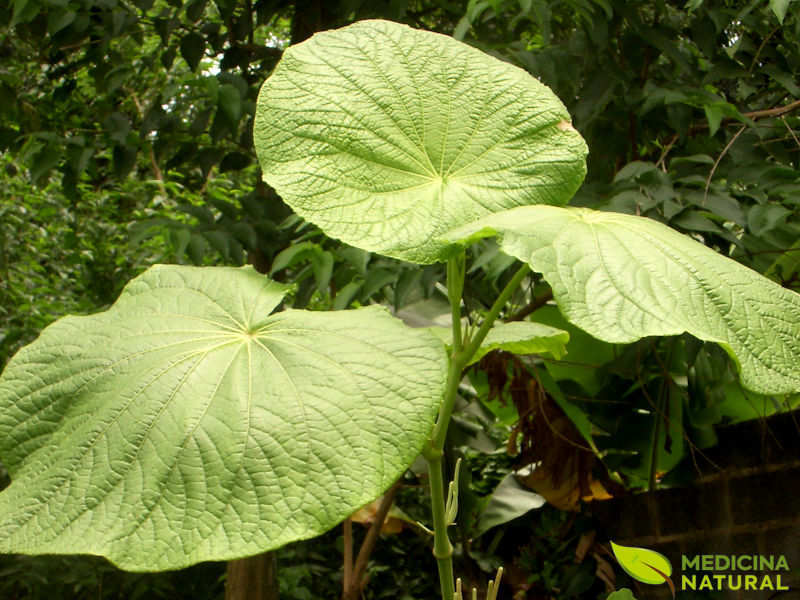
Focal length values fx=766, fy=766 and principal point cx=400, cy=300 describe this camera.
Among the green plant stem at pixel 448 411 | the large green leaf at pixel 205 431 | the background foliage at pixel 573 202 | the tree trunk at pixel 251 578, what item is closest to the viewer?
the large green leaf at pixel 205 431

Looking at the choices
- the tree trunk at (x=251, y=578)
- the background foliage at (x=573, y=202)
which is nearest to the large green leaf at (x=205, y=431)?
the background foliage at (x=573, y=202)

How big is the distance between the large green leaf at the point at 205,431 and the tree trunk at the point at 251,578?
1.10 meters

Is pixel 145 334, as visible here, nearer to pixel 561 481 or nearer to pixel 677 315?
pixel 677 315

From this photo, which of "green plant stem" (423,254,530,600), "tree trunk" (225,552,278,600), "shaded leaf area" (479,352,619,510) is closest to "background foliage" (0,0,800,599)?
"shaded leaf area" (479,352,619,510)

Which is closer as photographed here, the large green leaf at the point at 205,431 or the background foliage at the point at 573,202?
the large green leaf at the point at 205,431

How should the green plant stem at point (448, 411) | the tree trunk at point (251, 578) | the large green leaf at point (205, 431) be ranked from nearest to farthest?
the large green leaf at point (205, 431) < the green plant stem at point (448, 411) < the tree trunk at point (251, 578)

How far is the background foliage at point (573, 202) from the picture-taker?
126cm

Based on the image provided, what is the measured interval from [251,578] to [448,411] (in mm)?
1156

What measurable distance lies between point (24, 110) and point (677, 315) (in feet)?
5.87

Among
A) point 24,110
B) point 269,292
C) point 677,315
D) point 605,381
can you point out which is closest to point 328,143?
point 269,292

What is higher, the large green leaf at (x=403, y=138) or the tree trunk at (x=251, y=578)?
the large green leaf at (x=403, y=138)

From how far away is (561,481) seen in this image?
5.71 ft

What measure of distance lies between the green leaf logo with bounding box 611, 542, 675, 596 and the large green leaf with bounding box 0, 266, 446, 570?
0.26m

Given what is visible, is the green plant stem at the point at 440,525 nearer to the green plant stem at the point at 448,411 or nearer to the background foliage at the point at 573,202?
the green plant stem at the point at 448,411
